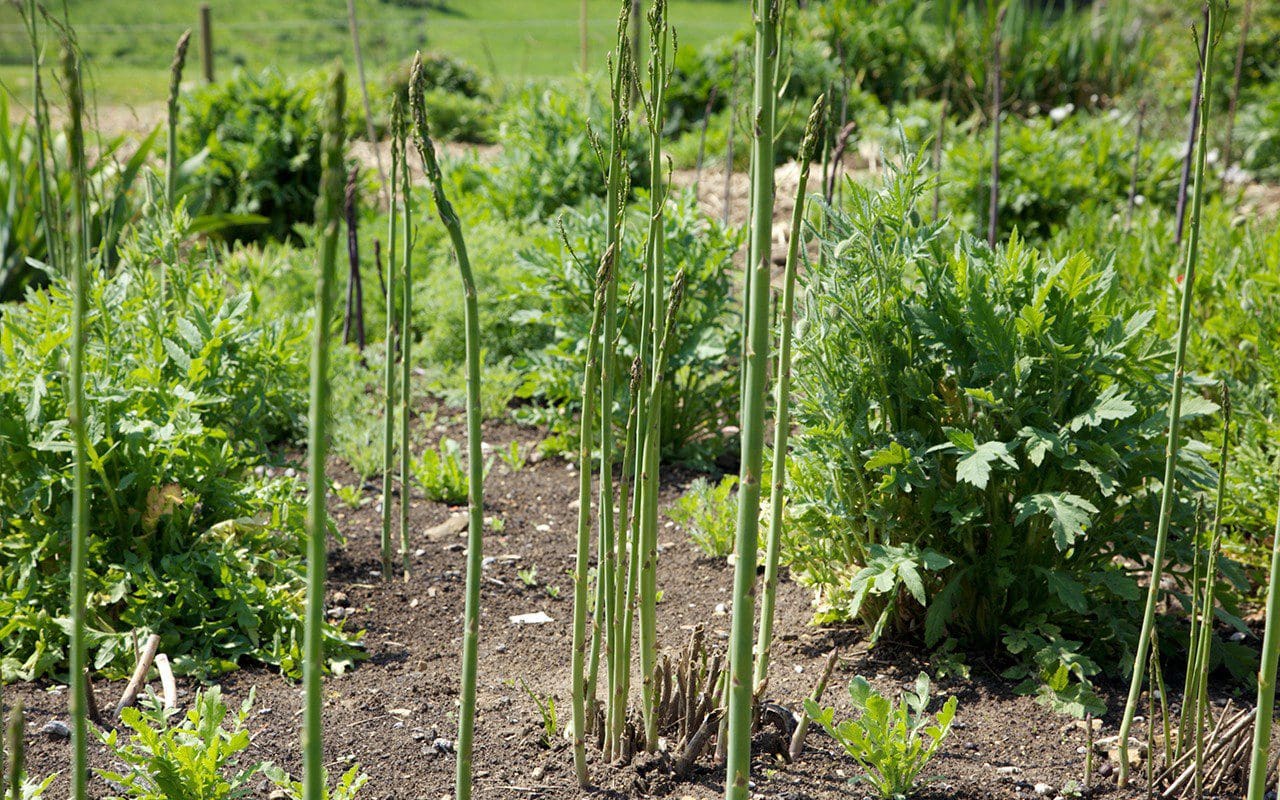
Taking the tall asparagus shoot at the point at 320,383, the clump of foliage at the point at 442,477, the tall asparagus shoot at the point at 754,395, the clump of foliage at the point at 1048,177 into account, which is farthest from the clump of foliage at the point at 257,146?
the tall asparagus shoot at the point at 320,383

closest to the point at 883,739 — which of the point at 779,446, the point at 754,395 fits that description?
the point at 779,446

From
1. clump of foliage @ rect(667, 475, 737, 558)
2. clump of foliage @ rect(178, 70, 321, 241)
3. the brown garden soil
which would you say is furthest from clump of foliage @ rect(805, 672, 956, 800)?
clump of foliage @ rect(178, 70, 321, 241)

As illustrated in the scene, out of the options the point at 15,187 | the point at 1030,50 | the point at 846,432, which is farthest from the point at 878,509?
the point at 1030,50

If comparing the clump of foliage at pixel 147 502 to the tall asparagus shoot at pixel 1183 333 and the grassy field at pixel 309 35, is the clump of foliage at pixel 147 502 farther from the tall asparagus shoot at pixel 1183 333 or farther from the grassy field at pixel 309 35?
the grassy field at pixel 309 35

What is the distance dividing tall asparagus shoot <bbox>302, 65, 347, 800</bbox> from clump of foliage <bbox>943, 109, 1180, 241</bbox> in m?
5.96

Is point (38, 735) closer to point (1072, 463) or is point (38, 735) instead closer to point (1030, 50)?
point (1072, 463)

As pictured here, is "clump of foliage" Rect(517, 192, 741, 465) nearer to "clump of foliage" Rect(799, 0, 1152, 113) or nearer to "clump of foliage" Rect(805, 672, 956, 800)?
"clump of foliage" Rect(805, 672, 956, 800)

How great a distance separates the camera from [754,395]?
4.85ft

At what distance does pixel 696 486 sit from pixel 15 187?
4295 millimetres

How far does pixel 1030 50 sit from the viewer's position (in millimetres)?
10133

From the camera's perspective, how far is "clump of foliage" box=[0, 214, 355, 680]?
285cm

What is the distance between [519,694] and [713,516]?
112 cm

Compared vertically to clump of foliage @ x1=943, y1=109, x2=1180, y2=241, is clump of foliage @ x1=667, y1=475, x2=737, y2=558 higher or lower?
lower

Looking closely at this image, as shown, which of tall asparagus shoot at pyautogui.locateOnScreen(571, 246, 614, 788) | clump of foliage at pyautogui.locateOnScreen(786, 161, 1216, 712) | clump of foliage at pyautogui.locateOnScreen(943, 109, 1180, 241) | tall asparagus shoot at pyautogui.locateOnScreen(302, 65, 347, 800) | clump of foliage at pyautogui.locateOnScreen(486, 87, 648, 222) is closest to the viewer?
tall asparagus shoot at pyautogui.locateOnScreen(302, 65, 347, 800)
